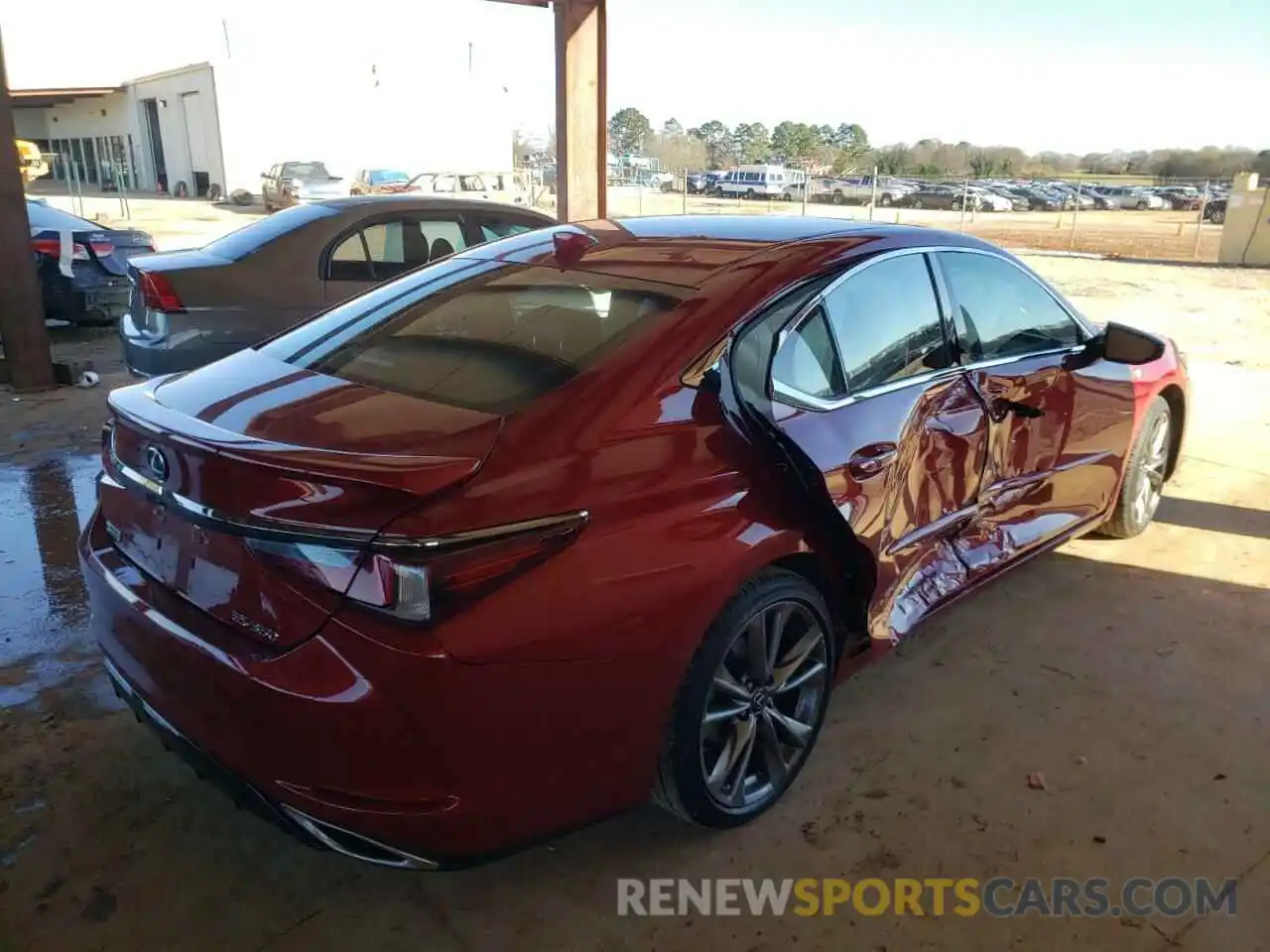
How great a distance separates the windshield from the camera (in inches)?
1166

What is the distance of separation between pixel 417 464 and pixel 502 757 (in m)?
0.63

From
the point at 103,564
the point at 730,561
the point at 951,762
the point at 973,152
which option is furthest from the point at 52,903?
the point at 973,152

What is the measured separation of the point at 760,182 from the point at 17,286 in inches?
1391

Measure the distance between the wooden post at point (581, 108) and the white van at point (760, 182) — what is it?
105 feet

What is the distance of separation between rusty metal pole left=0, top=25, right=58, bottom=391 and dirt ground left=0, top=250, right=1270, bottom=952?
15.8 feet

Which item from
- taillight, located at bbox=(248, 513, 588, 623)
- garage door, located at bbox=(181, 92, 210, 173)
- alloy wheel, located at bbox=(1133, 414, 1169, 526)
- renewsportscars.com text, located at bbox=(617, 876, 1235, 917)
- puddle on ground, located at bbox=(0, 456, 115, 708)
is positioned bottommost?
renewsportscars.com text, located at bbox=(617, 876, 1235, 917)

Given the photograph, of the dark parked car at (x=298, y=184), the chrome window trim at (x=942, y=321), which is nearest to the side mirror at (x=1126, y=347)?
the chrome window trim at (x=942, y=321)

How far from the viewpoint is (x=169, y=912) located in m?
2.31

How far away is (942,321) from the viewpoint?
3.27 m

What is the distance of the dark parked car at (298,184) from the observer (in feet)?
90.7

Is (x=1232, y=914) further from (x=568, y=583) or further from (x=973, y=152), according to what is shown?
(x=973, y=152)

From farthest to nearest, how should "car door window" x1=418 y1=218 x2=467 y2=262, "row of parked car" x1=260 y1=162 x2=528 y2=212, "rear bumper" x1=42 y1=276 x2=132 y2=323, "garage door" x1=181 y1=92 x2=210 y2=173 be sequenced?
"garage door" x1=181 y1=92 x2=210 y2=173
"row of parked car" x1=260 y1=162 x2=528 y2=212
"rear bumper" x1=42 y1=276 x2=132 y2=323
"car door window" x1=418 y1=218 x2=467 y2=262

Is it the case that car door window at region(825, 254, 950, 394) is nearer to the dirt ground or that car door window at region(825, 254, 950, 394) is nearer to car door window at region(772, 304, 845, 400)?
car door window at region(772, 304, 845, 400)

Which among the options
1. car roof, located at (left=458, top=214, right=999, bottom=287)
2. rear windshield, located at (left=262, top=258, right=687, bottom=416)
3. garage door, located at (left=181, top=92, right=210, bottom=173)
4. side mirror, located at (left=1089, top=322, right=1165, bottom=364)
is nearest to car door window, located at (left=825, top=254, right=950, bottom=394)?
car roof, located at (left=458, top=214, right=999, bottom=287)
